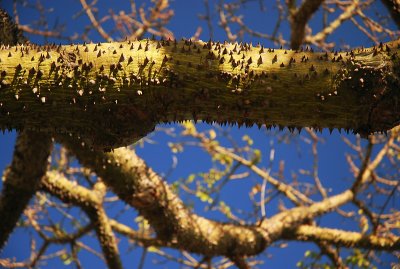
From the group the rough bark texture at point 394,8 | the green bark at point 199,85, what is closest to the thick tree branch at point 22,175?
the green bark at point 199,85

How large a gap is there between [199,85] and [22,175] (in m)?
2.54

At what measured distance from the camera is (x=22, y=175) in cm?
352

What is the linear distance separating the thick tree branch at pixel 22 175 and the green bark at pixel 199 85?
5.51ft

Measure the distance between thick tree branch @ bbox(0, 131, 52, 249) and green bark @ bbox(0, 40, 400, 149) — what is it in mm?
1680

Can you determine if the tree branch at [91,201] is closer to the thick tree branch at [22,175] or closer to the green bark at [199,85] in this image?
the thick tree branch at [22,175]

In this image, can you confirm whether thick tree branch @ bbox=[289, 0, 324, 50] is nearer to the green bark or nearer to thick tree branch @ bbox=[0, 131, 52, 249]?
the green bark

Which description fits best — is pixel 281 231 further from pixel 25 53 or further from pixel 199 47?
pixel 25 53

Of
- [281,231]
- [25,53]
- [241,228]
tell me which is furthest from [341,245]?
[25,53]

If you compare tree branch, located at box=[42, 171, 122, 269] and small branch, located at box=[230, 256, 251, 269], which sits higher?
tree branch, located at box=[42, 171, 122, 269]

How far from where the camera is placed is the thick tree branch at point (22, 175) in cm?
327

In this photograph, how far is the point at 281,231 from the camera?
4.30 metres

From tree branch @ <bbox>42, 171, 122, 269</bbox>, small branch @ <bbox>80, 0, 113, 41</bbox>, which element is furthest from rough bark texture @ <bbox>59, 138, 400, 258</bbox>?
small branch @ <bbox>80, 0, 113, 41</bbox>

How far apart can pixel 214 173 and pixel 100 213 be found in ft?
8.94

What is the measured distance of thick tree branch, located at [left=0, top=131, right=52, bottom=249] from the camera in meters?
3.27
